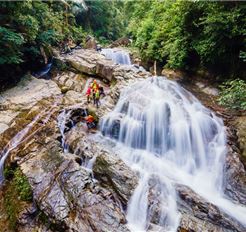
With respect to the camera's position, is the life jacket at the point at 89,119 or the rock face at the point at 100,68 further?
the rock face at the point at 100,68

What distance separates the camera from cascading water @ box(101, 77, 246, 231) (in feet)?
23.7

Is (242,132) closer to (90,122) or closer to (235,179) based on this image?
(235,179)

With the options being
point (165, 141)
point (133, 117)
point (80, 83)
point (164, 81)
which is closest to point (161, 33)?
point (164, 81)

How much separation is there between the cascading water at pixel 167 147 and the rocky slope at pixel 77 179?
0.26m

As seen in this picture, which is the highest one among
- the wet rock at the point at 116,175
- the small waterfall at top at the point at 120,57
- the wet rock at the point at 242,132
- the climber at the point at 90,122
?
the small waterfall at top at the point at 120,57

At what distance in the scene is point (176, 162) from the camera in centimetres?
923

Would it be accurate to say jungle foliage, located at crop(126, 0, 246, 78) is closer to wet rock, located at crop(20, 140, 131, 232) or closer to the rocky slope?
the rocky slope

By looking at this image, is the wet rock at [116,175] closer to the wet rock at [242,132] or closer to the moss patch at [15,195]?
the moss patch at [15,195]

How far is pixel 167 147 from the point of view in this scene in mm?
9695

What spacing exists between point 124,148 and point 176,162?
195 centimetres

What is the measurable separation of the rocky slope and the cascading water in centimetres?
26

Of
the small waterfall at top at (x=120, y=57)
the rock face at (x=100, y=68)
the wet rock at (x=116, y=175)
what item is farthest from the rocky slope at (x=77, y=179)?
the small waterfall at top at (x=120, y=57)

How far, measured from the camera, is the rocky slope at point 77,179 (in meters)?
6.73

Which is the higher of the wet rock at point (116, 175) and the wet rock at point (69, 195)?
the wet rock at point (116, 175)
